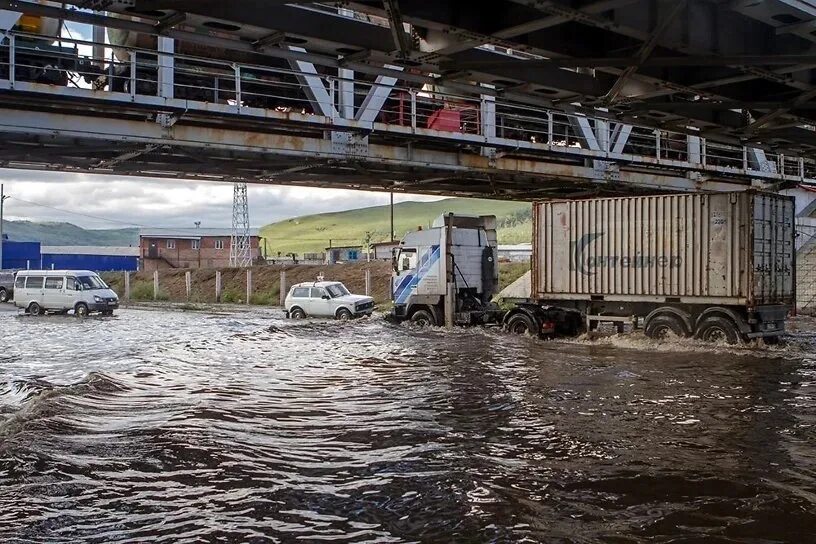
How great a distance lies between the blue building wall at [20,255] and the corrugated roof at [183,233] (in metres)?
10.6

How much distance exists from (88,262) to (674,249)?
227 ft

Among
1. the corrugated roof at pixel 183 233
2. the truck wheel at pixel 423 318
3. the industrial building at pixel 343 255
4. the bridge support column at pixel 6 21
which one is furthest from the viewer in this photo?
the corrugated roof at pixel 183 233

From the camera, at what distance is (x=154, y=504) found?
5816 millimetres

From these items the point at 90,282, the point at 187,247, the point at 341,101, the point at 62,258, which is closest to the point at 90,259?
the point at 62,258

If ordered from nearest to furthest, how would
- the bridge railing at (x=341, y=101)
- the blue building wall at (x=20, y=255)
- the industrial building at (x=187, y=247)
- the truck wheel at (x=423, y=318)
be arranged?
the bridge railing at (x=341, y=101) → the truck wheel at (x=423, y=318) → the blue building wall at (x=20, y=255) → the industrial building at (x=187, y=247)

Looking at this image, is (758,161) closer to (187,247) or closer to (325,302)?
(325,302)

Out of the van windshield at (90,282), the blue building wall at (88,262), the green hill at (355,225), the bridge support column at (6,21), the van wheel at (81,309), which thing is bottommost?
the van wheel at (81,309)

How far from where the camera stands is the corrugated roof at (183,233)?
74.1 meters

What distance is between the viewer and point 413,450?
7.41 metres

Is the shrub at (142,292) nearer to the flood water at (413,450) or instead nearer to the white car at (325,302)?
the white car at (325,302)

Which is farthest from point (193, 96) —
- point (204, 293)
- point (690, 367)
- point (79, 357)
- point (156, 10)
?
point (204, 293)

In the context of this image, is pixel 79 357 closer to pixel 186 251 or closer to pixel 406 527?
pixel 406 527

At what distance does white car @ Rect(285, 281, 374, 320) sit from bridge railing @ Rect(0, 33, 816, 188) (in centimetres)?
716

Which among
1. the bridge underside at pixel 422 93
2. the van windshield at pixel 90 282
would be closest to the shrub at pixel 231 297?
the van windshield at pixel 90 282
